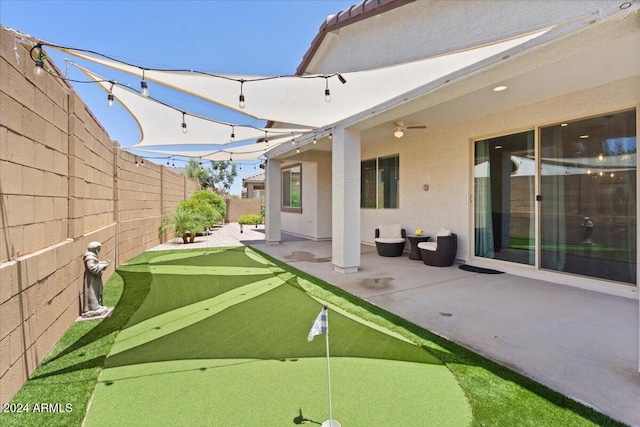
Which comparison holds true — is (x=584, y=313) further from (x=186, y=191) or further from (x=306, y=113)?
(x=186, y=191)

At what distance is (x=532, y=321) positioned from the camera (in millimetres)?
3895

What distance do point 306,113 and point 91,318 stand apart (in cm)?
465

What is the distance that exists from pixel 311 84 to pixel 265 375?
13.0 feet

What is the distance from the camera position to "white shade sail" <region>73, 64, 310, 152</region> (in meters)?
5.58

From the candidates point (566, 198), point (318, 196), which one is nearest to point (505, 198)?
point (566, 198)

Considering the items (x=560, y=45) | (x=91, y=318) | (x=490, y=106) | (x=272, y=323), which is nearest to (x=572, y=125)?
(x=490, y=106)

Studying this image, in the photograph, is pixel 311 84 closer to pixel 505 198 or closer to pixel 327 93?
pixel 327 93

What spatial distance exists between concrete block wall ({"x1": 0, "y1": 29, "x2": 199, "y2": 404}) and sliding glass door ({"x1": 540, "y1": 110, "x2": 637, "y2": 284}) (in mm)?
7680

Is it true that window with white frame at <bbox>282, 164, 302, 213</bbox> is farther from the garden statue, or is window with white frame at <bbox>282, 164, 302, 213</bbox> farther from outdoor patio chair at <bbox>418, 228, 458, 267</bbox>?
the garden statue

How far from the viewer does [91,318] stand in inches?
162

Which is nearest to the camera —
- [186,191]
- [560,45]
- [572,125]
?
[560,45]

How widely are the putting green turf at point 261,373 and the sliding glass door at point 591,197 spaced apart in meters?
4.42

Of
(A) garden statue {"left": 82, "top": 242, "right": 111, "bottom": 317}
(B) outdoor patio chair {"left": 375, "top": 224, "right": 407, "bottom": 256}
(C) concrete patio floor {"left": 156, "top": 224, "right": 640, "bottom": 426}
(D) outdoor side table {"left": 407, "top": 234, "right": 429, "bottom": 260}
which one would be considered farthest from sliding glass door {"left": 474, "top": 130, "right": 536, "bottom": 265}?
(A) garden statue {"left": 82, "top": 242, "right": 111, "bottom": 317}

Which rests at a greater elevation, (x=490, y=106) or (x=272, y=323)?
(x=490, y=106)
